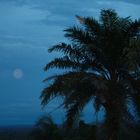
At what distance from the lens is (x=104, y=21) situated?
31172 mm

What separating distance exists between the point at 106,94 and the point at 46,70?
147 inches

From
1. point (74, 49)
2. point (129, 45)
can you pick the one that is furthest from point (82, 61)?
point (129, 45)

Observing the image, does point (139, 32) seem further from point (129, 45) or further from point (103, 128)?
point (103, 128)

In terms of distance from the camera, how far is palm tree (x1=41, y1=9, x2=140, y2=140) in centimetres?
2925

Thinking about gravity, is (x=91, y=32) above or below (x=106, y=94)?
above

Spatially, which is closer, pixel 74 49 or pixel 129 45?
pixel 129 45

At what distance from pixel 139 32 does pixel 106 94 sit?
12.6 feet

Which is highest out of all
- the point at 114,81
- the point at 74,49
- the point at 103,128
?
the point at 74,49

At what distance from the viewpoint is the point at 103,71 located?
30688 millimetres

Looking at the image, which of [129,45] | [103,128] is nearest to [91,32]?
[129,45]

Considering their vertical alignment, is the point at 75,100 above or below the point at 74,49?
below

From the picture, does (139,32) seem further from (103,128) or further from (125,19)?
(103,128)

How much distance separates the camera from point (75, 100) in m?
30.1

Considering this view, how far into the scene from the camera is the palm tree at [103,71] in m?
29.2
